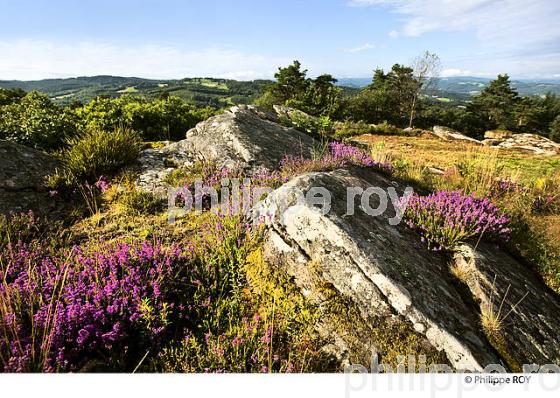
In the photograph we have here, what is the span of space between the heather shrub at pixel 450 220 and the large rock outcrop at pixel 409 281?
209mm

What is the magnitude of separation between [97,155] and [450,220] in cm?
630

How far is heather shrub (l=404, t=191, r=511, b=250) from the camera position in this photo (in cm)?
429

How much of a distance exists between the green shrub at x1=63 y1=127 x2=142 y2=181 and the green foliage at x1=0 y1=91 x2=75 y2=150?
777mm

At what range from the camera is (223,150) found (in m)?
7.00

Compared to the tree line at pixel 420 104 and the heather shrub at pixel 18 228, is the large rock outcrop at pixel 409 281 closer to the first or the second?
the heather shrub at pixel 18 228

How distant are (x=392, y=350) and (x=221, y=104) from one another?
140793 millimetres

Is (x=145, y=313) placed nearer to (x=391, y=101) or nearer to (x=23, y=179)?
(x=23, y=179)

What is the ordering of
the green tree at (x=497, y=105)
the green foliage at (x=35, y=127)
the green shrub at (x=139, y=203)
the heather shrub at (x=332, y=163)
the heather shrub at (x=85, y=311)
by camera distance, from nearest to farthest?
the heather shrub at (x=85, y=311) → the green shrub at (x=139, y=203) → the heather shrub at (x=332, y=163) → the green foliage at (x=35, y=127) → the green tree at (x=497, y=105)

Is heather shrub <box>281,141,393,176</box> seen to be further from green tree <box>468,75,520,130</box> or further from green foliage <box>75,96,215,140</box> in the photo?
green tree <box>468,75,520,130</box>

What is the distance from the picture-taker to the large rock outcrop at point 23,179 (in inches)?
206

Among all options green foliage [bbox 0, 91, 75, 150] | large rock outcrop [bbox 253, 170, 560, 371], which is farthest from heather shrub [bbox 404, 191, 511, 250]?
green foliage [bbox 0, 91, 75, 150]

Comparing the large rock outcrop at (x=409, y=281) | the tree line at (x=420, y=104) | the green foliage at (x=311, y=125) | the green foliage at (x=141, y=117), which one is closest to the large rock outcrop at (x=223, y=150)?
the green foliage at (x=141, y=117)

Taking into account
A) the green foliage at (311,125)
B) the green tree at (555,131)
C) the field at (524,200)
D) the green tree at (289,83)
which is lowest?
the green tree at (555,131)

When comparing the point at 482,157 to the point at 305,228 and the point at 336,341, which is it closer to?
the point at 305,228
